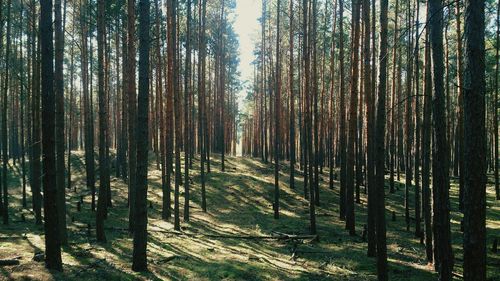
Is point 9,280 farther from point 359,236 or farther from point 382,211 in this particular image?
point 359,236

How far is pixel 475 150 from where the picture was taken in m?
5.71

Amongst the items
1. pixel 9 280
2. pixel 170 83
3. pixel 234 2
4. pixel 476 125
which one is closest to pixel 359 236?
pixel 170 83

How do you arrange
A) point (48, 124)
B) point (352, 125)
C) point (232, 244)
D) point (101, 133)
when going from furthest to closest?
point (352, 125)
point (232, 244)
point (101, 133)
point (48, 124)

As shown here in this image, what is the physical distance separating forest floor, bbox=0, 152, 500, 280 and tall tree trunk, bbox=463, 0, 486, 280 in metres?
5.88

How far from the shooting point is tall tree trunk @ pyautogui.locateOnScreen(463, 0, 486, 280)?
5.66m

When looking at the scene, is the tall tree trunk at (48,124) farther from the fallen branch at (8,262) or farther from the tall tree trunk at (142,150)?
the tall tree trunk at (142,150)

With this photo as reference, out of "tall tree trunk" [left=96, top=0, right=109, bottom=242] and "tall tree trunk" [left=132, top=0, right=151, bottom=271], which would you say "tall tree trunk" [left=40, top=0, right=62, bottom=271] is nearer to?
"tall tree trunk" [left=132, top=0, right=151, bottom=271]

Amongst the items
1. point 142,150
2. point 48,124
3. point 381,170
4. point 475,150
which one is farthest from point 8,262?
point 475,150

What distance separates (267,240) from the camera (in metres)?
16.5

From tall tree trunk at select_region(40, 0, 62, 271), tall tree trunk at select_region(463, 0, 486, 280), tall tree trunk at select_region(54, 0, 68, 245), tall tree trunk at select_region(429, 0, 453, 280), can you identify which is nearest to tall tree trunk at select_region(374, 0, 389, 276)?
tall tree trunk at select_region(429, 0, 453, 280)

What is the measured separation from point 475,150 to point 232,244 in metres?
11.4

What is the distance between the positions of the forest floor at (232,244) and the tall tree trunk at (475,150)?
5.88 m

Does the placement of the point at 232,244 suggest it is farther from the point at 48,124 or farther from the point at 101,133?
the point at 48,124

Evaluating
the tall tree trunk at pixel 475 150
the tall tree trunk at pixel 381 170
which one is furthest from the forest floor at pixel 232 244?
the tall tree trunk at pixel 475 150
